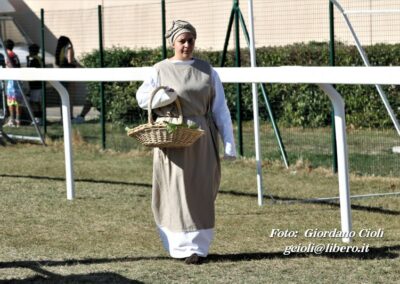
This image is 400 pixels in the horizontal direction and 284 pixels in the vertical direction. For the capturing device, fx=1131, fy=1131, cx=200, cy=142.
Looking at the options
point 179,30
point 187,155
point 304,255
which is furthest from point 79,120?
point 304,255

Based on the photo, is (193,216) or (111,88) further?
(111,88)

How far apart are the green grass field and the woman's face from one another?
1.48 meters

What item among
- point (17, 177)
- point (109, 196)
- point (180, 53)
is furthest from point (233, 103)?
point (180, 53)

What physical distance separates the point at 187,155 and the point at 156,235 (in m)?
1.22

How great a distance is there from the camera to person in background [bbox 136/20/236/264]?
8.12 m

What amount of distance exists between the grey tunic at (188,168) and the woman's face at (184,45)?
76 mm

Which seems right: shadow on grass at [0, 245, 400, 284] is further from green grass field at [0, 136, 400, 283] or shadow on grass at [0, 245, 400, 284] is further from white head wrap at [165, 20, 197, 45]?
white head wrap at [165, 20, 197, 45]

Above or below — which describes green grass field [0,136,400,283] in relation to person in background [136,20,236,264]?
below

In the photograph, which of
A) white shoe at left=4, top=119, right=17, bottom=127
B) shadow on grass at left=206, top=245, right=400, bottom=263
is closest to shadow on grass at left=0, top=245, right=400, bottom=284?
shadow on grass at left=206, top=245, right=400, bottom=263

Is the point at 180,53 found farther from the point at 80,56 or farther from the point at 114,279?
the point at 80,56

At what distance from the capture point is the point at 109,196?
11539 mm

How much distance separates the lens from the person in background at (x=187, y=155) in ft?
26.7

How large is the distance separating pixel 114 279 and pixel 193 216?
0.91 metres

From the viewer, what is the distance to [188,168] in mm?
8188
